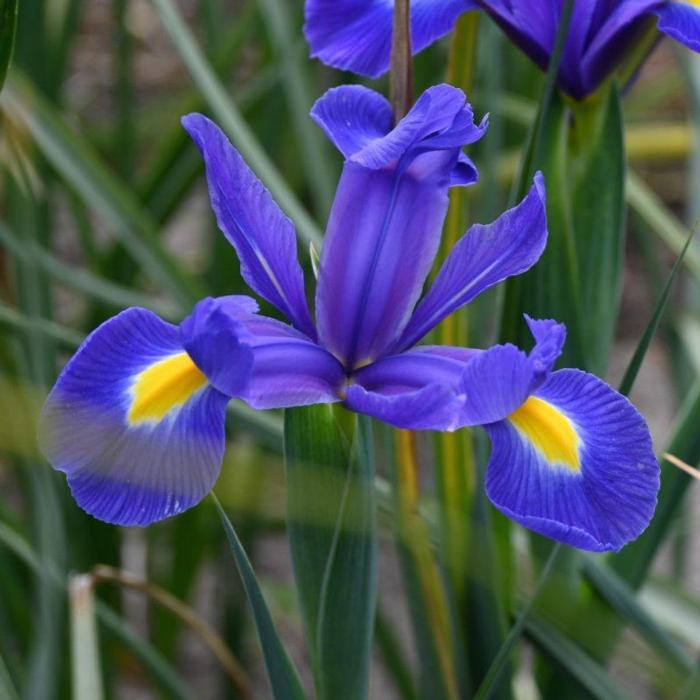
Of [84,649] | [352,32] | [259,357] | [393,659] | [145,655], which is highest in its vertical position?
[352,32]

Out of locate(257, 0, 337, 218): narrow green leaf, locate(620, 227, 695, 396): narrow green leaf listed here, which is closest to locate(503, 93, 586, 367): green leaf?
locate(620, 227, 695, 396): narrow green leaf

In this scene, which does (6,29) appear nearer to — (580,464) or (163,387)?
(163,387)

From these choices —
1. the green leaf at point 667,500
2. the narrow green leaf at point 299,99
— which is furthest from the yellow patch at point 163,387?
the narrow green leaf at point 299,99

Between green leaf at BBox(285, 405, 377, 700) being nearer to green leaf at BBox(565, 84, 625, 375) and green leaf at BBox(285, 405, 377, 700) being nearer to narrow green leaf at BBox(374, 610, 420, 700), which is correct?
green leaf at BBox(565, 84, 625, 375)

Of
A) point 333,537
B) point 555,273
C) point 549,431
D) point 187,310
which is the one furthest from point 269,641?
point 187,310

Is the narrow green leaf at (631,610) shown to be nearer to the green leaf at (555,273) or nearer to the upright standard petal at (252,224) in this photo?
the green leaf at (555,273)

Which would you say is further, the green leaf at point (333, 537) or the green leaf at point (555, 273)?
the green leaf at point (555, 273)

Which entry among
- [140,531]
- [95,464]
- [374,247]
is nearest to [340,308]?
[374,247]
